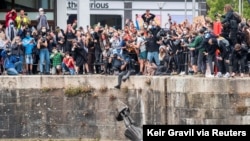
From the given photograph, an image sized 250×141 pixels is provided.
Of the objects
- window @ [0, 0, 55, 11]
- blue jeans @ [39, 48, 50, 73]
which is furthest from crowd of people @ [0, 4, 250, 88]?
window @ [0, 0, 55, 11]

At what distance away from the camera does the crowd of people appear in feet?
116

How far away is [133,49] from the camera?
38.2 m

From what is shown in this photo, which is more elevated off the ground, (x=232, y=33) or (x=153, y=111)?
(x=232, y=33)

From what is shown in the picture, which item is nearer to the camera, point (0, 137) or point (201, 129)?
point (201, 129)

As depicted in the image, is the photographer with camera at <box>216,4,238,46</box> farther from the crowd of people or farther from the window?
the window

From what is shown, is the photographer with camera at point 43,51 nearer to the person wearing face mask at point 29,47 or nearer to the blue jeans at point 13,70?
the person wearing face mask at point 29,47

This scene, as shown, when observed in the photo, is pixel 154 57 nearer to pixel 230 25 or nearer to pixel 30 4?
pixel 230 25

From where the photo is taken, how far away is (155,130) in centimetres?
2150

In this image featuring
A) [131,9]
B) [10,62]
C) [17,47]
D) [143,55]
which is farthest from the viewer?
[131,9]

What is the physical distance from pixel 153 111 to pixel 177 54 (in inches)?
93.9

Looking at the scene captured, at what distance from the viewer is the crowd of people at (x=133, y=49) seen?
116 ft

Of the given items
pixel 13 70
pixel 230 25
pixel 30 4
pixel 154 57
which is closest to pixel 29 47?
pixel 13 70

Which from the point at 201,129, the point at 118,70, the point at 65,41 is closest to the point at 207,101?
the point at 118,70

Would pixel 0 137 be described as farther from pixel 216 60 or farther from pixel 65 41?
pixel 216 60
